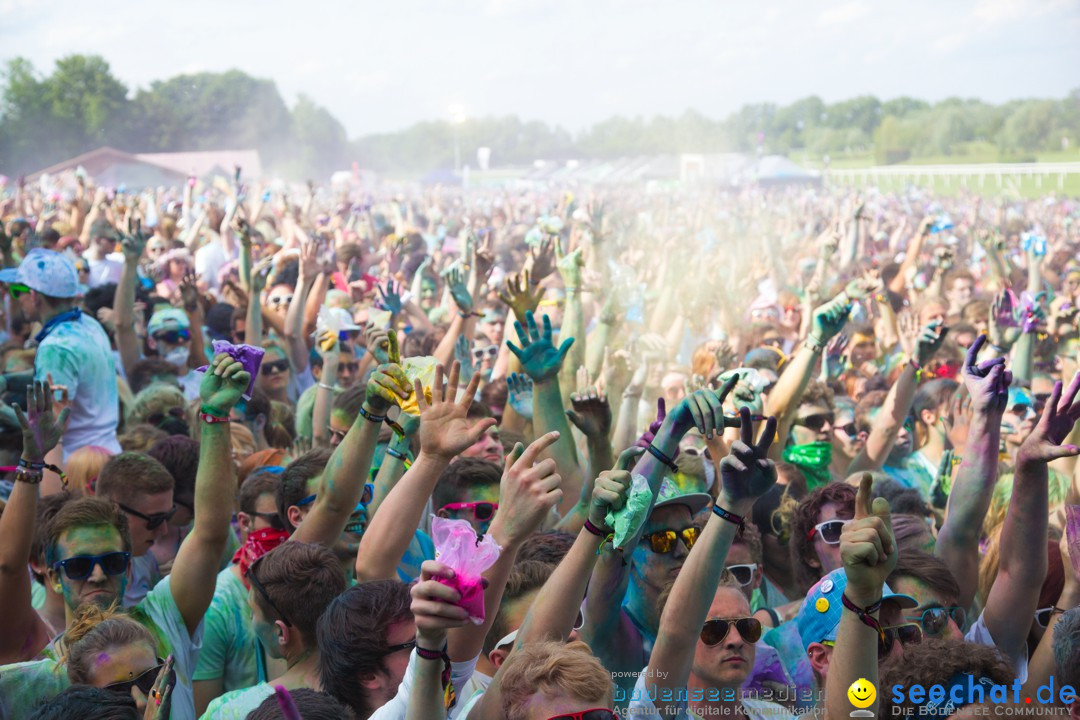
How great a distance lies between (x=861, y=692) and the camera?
97.7 inches

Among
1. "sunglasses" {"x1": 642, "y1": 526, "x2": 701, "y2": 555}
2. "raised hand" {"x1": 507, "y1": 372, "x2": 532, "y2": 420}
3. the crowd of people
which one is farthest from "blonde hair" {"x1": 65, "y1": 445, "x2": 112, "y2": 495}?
"sunglasses" {"x1": 642, "y1": 526, "x2": 701, "y2": 555}

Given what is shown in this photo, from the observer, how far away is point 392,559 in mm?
3324

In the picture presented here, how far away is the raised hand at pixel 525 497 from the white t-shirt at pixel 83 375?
3.65m

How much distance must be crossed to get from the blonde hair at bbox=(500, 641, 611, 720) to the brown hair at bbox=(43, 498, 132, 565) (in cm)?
182

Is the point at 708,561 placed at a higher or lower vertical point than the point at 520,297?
lower

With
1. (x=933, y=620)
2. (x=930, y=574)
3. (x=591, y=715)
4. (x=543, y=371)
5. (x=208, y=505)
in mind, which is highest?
Answer: (x=543, y=371)

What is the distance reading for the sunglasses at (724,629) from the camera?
309cm

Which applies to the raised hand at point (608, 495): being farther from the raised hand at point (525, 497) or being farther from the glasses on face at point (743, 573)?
the glasses on face at point (743, 573)

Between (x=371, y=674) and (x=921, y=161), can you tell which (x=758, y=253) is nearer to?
(x=371, y=674)

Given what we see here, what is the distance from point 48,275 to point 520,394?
2701 millimetres

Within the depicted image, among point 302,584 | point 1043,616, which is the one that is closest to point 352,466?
point 302,584

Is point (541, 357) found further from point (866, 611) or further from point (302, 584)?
point (866, 611)

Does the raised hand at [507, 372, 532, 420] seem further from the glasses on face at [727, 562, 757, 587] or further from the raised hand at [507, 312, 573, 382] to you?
the glasses on face at [727, 562, 757, 587]

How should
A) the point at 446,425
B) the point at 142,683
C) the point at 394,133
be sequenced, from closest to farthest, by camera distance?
the point at 142,683
the point at 446,425
the point at 394,133
